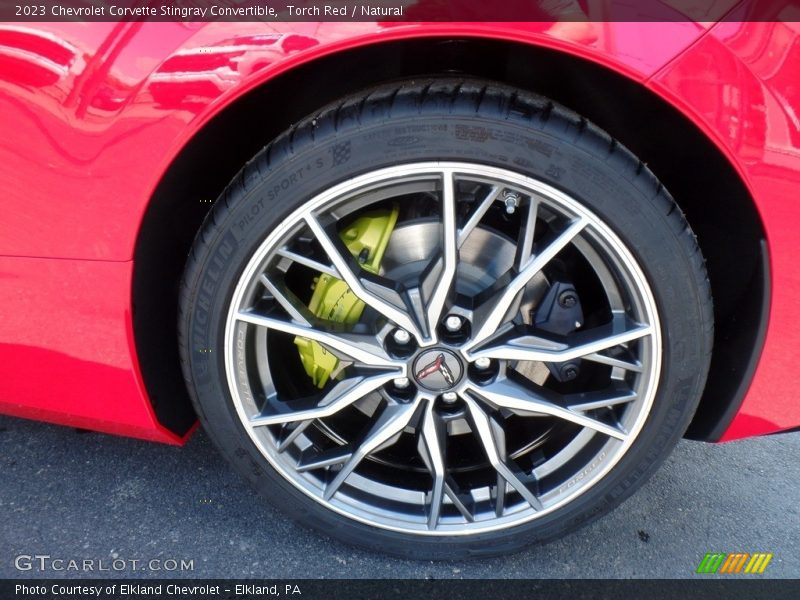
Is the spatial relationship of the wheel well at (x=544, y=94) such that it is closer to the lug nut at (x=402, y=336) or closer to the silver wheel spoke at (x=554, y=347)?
the silver wheel spoke at (x=554, y=347)

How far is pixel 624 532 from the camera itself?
5.70 ft

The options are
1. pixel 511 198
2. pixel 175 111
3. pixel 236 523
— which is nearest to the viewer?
pixel 175 111


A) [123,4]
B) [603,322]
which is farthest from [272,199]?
[603,322]

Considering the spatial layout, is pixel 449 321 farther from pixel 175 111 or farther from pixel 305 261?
pixel 175 111

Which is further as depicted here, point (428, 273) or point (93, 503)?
point (93, 503)

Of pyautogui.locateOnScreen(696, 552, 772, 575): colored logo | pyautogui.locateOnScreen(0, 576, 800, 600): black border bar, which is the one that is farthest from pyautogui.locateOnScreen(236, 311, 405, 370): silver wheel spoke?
pyautogui.locateOnScreen(696, 552, 772, 575): colored logo

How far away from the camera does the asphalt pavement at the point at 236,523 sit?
5.30 feet

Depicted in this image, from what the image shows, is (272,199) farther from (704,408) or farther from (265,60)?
(704,408)

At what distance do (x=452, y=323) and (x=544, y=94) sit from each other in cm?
52

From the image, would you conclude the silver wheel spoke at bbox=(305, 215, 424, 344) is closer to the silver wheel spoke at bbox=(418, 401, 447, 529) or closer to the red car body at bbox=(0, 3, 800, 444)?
the silver wheel spoke at bbox=(418, 401, 447, 529)

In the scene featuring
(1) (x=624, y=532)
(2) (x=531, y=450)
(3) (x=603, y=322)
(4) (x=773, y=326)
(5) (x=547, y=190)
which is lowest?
(1) (x=624, y=532)

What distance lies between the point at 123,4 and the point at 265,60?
0.86ft

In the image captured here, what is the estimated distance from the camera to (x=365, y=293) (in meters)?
1.40
